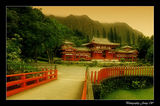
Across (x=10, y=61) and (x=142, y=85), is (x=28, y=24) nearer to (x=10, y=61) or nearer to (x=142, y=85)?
(x=10, y=61)

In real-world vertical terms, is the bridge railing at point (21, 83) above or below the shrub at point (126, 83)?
above

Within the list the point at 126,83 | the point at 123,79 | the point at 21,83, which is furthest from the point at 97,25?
the point at 21,83

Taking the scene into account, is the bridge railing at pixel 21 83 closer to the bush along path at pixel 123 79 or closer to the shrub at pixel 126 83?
the bush along path at pixel 123 79

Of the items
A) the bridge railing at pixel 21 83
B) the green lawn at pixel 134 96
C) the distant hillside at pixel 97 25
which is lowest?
the green lawn at pixel 134 96

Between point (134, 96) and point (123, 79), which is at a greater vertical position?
point (123, 79)

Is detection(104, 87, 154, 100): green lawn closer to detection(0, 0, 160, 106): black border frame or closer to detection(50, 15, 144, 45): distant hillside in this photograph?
detection(0, 0, 160, 106): black border frame

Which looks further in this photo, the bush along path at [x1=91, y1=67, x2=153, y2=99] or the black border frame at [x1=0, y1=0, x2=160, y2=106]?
the bush along path at [x1=91, y1=67, x2=153, y2=99]

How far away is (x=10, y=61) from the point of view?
6.73 feet

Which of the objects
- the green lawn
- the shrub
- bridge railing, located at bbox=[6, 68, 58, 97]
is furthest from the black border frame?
the shrub
